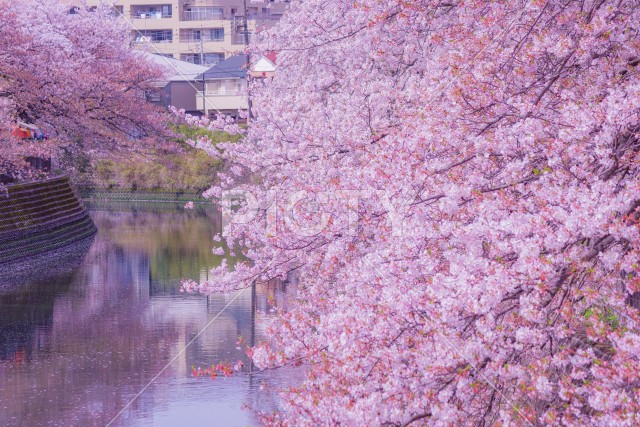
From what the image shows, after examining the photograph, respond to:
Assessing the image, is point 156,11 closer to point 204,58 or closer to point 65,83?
point 204,58

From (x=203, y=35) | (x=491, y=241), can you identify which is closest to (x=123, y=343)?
(x=491, y=241)

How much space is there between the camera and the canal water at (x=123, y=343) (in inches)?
451

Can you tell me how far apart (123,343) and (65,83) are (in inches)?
681

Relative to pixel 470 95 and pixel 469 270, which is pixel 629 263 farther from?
pixel 470 95

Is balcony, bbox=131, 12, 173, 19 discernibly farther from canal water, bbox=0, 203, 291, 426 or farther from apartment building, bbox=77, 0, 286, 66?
canal water, bbox=0, 203, 291, 426

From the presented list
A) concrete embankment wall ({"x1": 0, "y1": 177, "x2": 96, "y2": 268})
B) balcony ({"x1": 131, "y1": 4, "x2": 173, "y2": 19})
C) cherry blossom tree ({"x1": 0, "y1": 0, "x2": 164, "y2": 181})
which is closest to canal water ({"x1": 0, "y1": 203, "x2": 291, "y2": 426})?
concrete embankment wall ({"x1": 0, "y1": 177, "x2": 96, "y2": 268})

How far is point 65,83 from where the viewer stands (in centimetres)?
3078

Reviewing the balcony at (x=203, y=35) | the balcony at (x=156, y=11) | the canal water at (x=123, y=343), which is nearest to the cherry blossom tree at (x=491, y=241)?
the canal water at (x=123, y=343)

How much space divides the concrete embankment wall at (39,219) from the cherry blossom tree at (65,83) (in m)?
1.83

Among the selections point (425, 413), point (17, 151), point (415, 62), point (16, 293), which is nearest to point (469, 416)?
point (425, 413)

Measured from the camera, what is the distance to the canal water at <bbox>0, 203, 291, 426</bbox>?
37.6 ft

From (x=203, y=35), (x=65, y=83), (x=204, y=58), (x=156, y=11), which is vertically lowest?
(x=65, y=83)

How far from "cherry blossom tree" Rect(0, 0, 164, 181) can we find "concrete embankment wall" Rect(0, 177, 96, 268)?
1833mm

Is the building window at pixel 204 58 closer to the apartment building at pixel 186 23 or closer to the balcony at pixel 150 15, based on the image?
the apartment building at pixel 186 23
